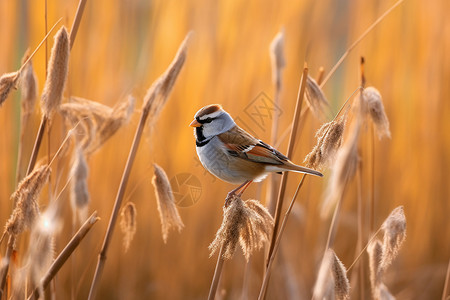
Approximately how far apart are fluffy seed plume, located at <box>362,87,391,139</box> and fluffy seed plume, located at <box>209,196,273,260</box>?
25cm

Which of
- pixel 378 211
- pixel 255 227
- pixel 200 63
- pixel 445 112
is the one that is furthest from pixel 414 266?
pixel 255 227

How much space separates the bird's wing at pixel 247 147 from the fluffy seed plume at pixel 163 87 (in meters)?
0.16

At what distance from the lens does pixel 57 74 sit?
0.85m

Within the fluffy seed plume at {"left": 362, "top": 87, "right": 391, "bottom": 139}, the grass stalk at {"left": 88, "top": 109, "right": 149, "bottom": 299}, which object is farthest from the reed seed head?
the grass stalk at {"left": 88, "top": 109, "right": 149, "bottom": 299}

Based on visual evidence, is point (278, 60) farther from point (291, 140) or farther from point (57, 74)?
point (57, 74)

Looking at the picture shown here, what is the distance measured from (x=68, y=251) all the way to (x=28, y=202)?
10cm

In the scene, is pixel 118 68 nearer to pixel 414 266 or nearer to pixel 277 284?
pixel 277 284

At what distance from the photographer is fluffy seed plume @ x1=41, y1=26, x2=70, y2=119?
0.85 metres

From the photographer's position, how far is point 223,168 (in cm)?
103

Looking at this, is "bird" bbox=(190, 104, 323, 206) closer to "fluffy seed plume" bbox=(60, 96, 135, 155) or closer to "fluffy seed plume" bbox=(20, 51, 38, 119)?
"fluffy seed plume" bbox=(60, 96, 135, 155)

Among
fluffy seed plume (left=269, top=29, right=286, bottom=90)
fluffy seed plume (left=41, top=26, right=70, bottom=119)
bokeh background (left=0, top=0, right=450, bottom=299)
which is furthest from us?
bokeh background (left=0, top=0, right=450, bottom=299)

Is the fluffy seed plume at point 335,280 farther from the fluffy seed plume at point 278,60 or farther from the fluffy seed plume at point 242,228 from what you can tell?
the fluffy seed plume at point 278,60

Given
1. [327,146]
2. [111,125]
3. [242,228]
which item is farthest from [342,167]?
[111,125]

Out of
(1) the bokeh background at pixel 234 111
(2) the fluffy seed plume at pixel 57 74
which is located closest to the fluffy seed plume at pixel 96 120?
(2) the fluffy seed plume at pixel 57 74
